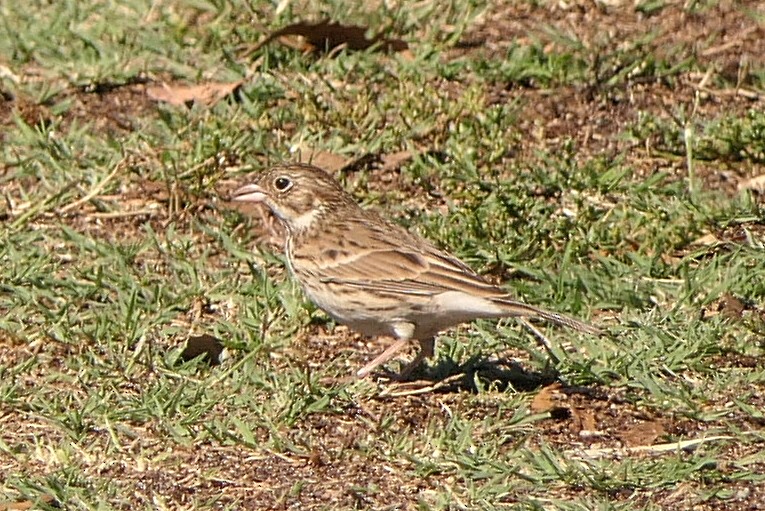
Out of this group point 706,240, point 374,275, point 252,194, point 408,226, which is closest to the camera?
point 374,275

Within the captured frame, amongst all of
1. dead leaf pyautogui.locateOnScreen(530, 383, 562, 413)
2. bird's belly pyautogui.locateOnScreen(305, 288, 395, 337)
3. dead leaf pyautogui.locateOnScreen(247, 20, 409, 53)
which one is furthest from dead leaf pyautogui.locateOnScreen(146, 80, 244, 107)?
dead leaf pyautogui.locateOnScreen(530, 383, 562, 413)

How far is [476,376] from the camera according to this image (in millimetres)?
7652

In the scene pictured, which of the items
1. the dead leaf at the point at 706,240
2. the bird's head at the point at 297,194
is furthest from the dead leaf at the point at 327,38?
the dead leaf at the point at 706,240

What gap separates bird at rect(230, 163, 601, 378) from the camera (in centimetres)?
750

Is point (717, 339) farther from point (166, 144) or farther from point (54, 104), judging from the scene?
point (54, 104)

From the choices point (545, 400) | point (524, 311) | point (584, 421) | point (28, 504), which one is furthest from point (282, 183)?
point (28, 504)

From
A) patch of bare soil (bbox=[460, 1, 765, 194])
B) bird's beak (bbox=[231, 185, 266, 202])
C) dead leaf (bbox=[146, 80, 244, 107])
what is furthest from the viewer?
dead leaf (bbox=[146, 80, 244, 107])

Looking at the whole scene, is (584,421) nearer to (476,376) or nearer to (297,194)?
(476,376)

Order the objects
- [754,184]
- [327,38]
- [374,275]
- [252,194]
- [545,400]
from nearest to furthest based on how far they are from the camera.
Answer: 1. [545,400]
2. [374,275]
3. [252,194]
4. [754,184]
5. [327,38]

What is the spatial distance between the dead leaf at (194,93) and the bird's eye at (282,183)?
74.4 inches

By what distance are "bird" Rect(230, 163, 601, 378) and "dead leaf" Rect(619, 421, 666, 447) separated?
0.59 metres

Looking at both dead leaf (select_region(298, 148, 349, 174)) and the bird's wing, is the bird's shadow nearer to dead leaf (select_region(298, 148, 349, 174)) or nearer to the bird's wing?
the bird's wing

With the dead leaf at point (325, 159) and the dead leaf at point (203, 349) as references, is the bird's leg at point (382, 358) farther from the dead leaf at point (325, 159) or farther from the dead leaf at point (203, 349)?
the dead leaf at point (325, 159)

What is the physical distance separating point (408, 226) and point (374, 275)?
58.5 inches
